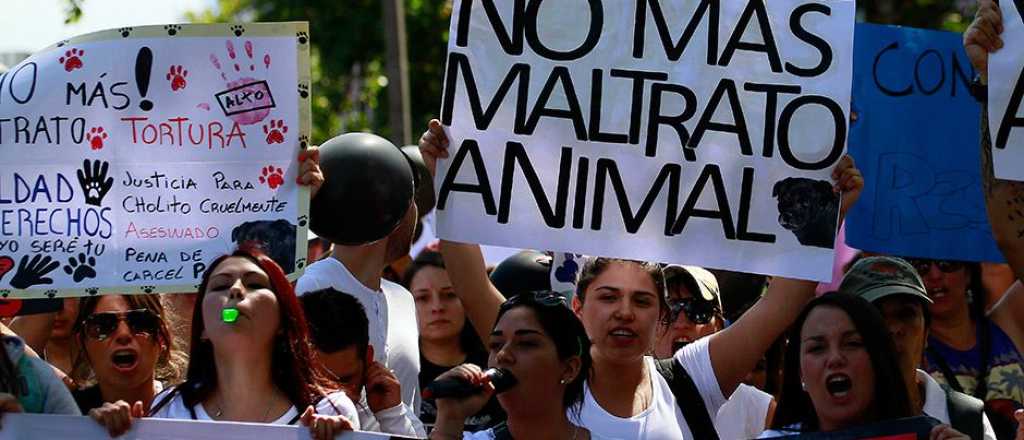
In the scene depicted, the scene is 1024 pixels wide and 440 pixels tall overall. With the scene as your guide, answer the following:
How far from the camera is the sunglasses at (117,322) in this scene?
5.68 metres

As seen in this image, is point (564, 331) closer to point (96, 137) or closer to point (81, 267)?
point (81, 267)

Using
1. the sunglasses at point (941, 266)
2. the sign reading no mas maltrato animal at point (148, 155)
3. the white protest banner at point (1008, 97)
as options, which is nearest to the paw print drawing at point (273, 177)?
the sign reading no mas maltrato animal at point (148, 155)

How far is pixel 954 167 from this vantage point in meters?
6.22

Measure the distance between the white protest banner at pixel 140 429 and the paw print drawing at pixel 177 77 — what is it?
1.27 m

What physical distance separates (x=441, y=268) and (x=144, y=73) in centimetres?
207

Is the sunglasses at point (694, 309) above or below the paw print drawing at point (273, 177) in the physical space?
below

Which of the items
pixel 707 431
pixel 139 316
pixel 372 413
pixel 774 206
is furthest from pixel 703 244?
pixel 139 316

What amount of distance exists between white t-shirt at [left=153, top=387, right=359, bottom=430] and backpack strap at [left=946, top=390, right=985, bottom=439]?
174 centimetres

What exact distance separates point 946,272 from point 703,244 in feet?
5.03

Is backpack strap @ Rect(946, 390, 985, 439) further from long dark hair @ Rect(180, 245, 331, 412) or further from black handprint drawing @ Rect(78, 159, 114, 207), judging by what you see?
black handprint drawing @ Rect(78, 159, 114, 207)

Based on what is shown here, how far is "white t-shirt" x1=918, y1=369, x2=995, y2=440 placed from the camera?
17.1 feet

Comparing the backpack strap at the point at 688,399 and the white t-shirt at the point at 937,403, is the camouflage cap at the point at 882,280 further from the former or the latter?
the backpack strap at the point at 688,399

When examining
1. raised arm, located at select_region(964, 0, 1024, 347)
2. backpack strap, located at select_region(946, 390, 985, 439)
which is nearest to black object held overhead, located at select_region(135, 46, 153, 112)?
raised arm, located at select_region(964, 0, 1024, 347)

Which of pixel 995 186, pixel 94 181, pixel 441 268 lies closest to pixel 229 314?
pixel 94 181
